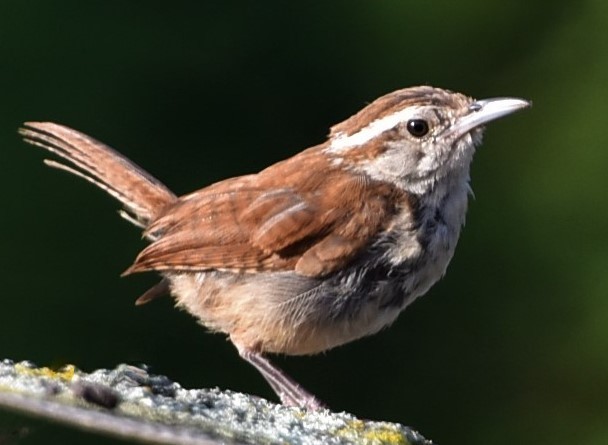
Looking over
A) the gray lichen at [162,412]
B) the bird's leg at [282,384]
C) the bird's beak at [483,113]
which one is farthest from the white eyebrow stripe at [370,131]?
the gray lichen at [162,412]

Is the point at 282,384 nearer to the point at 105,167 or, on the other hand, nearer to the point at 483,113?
the point at 483,113

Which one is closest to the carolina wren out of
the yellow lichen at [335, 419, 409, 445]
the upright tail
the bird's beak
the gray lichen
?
the bird's beak

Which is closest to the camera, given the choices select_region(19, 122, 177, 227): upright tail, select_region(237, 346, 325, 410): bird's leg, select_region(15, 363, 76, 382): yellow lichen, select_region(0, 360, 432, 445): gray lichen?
select_region(0, 360, 432, 445): gray lichen

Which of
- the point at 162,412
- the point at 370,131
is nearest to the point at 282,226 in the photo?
the point at 370,131

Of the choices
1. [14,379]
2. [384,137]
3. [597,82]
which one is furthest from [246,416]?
[597,82]

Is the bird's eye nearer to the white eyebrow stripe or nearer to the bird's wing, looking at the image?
the white eyebrow stripe

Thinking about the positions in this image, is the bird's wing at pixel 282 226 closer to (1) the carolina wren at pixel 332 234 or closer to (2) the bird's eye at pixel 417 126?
(1) the carolina wren at pixel 332 234

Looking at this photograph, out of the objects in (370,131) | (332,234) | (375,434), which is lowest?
(375,434)
